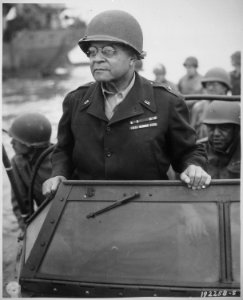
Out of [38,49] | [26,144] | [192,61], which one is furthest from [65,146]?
[38,49]

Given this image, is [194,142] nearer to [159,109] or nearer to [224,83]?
[159,109]

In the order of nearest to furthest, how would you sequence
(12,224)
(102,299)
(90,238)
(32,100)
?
(102,299) < (90,238) < (12,224) < (32,100)

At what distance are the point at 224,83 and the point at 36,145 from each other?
2.80 m

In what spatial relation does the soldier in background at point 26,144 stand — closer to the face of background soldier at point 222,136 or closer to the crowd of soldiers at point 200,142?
the crowd of soldiers at point 200,142

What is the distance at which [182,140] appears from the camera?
2.45 meters

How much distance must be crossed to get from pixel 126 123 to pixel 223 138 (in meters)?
1.65

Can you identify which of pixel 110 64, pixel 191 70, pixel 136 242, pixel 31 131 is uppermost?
pixel 110 64

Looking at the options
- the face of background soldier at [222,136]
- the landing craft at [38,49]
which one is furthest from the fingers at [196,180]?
the landing craft at [38,49]

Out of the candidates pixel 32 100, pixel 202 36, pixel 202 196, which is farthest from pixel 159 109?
pixel 32 100

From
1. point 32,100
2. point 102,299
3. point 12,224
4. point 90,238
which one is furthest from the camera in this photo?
point 32,100

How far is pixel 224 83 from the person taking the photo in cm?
609

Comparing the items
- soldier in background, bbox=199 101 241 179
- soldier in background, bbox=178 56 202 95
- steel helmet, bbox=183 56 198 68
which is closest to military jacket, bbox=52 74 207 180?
soldier in background, bbox=199 101 241 179

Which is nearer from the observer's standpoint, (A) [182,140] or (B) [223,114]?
(A) [182,140]
